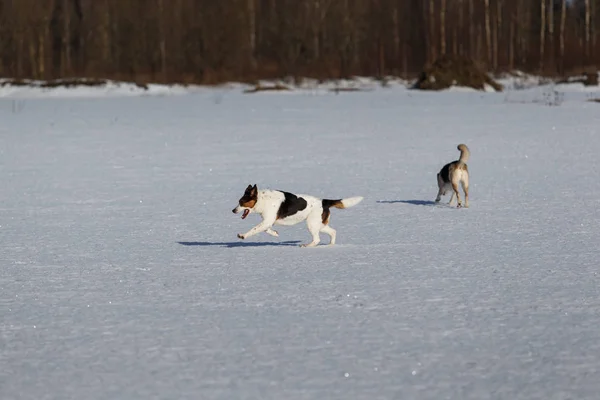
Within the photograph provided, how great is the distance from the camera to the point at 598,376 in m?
5.36

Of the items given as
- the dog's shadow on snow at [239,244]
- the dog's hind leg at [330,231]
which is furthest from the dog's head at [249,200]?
the dog's shadow on snow at [239,244]

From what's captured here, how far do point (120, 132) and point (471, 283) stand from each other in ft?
58.7

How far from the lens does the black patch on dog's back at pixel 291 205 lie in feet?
29.8

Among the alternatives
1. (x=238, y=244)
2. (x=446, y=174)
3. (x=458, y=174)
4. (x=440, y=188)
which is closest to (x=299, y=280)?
(x=238, y=244)

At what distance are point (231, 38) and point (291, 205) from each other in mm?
58257

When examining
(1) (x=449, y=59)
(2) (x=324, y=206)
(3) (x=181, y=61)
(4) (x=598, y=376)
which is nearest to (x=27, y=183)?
(2) (x=324, y=206)

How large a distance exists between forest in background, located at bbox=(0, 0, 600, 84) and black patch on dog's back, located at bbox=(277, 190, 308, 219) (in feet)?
175

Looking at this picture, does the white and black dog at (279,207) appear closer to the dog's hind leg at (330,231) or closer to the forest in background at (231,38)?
the dog's hind leg at (330,231)

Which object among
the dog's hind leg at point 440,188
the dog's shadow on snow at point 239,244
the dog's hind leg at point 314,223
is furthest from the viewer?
the dog's hind leg at point 440,188

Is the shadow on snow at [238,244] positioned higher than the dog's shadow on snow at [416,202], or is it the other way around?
the dog's shadow on snow at [416,202]

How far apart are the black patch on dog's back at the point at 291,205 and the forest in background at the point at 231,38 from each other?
5339 cm

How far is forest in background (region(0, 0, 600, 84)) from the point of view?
6531 cm

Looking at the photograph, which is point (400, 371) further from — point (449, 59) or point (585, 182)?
point (449, 59)

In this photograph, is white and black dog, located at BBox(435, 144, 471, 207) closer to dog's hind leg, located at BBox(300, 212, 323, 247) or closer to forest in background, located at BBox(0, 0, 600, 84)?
dog's hind leg, located at BBox(300, 212, 323, 247)
